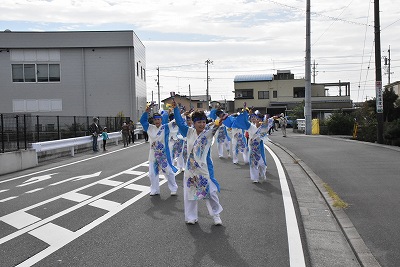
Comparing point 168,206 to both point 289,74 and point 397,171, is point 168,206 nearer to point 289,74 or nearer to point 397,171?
point 397,171

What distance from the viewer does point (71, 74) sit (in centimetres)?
3681

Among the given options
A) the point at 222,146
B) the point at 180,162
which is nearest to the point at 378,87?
the point at 222,146

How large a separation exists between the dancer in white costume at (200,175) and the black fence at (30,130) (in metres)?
9.91

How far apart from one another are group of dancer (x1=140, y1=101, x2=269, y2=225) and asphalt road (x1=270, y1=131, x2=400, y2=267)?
6.35ft

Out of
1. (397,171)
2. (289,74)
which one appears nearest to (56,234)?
(397,171)

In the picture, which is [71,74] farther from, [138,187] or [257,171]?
[257,171]

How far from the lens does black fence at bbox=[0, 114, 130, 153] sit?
14.7 metres

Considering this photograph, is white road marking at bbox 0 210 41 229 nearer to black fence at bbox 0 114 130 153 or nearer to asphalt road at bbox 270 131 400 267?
asphalt road at bbox 270 131 400 267

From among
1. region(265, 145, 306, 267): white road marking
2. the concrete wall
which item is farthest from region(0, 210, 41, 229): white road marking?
the concrete wall

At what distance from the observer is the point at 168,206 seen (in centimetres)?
754

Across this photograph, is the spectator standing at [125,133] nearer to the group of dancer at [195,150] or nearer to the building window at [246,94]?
the group of dancer at [195,150]

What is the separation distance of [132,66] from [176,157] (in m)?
26.3

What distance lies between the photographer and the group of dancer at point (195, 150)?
20.2 ft

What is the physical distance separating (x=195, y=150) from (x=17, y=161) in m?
10.0
